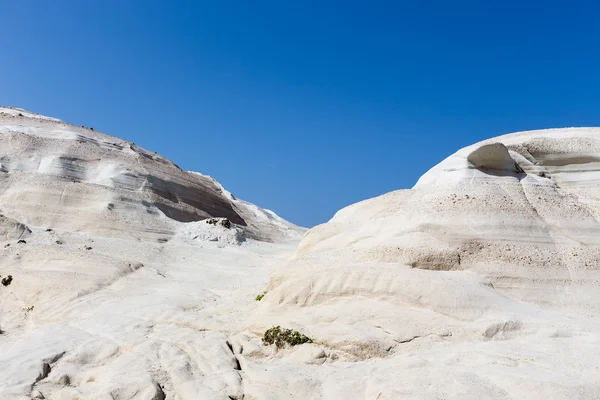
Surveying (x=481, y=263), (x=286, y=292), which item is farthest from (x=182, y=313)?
(x=481, y=263)

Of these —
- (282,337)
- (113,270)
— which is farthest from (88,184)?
(282,337)

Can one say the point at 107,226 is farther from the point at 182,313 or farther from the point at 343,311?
the point at 343,311

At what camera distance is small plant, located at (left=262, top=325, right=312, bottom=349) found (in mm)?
9164

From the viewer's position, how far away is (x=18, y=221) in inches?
806

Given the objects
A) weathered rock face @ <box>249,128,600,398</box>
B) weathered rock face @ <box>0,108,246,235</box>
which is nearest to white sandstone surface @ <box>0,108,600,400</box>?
weathered rock face @ <box>249,128,600,398</box>

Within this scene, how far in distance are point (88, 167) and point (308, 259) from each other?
17.2 metres

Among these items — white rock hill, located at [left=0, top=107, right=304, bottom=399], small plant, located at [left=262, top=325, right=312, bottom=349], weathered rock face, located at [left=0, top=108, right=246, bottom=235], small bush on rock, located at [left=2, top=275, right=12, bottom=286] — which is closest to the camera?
white rock hill, located at [left=0, top=107, right=304, bottom=399]

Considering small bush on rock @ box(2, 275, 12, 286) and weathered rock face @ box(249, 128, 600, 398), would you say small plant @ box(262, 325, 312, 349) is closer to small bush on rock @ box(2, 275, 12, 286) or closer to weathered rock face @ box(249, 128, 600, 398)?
weathered rock face @ box(249, 128, 600, 398)

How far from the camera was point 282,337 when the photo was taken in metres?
9.30

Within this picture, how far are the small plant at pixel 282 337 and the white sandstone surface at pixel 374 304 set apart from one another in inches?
6.8

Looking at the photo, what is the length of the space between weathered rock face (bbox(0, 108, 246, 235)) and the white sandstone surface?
11.6 feet

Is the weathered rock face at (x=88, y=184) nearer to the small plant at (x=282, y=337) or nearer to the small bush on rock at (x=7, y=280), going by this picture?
the small bush on rock at (x=7, y=280)

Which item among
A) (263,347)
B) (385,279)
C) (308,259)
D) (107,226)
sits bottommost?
(263,347)

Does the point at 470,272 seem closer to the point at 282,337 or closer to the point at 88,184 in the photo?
the point at 282,337
